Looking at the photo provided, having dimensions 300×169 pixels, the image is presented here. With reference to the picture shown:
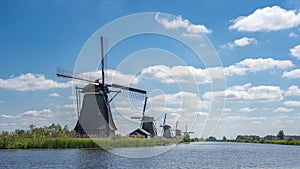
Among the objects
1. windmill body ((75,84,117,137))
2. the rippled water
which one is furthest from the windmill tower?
the rippled water

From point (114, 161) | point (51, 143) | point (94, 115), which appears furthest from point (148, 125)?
point (114, 161)

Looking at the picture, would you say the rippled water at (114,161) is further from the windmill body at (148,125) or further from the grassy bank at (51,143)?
the windmill body at (148,125)

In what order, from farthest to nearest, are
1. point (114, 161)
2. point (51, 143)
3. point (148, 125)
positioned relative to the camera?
point (148, 125), point (51, 143), point (114, 161)

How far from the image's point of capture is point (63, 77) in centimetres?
3553

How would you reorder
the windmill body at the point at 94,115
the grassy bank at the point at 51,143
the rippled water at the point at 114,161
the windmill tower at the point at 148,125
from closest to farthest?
the rippled water at the point at 114,161, the grassy bank at the point at 51,143, the windmill body at the point at 94,115, the windmill tower at the point at 148,125

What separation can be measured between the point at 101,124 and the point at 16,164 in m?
17.9

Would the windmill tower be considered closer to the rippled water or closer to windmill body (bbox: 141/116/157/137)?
windmill body (bbox: 141/116/157/137)

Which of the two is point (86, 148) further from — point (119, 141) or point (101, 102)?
point (101, 102)

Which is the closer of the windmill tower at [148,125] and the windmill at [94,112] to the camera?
the windmill at [94,112]

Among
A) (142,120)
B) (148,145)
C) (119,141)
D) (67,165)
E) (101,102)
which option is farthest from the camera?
(142,120)

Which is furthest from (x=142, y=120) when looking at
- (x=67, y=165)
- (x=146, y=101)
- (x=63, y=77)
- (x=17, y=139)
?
(x=67, y=165)

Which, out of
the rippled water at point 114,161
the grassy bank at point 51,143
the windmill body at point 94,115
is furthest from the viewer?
the windmill body at point 94,115

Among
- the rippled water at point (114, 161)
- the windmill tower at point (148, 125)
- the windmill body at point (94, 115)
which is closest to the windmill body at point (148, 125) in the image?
the windmill tower at point (148, 125)

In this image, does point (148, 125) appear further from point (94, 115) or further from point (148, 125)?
point (94, 115)
